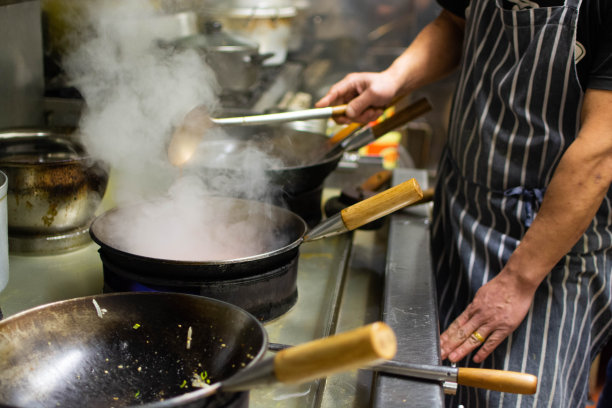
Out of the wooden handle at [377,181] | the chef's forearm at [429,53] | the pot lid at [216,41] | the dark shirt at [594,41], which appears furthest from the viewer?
the pot lid at [216,41]

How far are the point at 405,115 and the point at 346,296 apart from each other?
68 cm

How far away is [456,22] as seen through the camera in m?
1.83

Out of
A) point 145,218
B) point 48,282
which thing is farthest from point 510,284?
point 48,282

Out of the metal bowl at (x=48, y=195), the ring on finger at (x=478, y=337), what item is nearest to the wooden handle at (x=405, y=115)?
the ring on finger at (x=478, y=337)

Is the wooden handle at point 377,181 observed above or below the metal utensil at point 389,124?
below

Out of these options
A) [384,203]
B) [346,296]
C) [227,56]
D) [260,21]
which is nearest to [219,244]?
[346,296]

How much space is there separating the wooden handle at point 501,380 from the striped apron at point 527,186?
0.52 meters

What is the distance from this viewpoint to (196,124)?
1.56 meters

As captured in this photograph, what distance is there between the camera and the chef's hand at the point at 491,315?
4.46ft

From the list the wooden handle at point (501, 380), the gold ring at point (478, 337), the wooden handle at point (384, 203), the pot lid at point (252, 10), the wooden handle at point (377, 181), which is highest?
the pot lid at point (252, 10)

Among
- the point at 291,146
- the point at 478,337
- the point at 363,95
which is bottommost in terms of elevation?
the point at 478,337

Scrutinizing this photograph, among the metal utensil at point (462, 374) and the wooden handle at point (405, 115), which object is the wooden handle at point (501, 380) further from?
the wooden handle at point (405, 115)

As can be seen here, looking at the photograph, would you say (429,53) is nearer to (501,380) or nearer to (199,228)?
(199,228)

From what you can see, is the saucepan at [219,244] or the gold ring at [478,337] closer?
the saucepan at [219,244]
